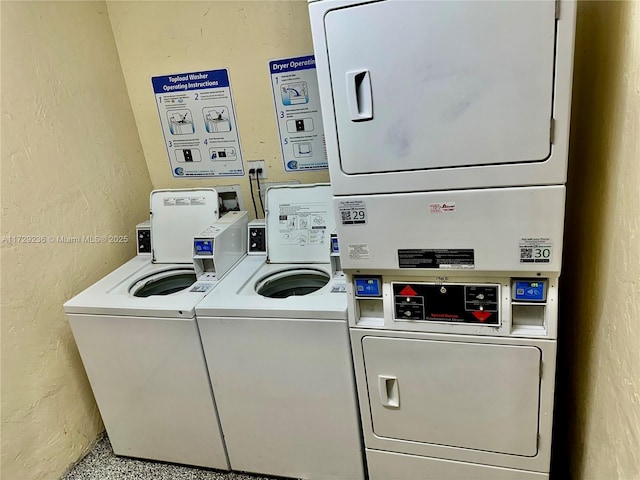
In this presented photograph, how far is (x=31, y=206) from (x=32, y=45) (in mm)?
662

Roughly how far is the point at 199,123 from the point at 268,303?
44.4 inches

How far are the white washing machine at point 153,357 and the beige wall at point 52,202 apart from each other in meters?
0.15

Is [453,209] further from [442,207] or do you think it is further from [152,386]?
[152,386]

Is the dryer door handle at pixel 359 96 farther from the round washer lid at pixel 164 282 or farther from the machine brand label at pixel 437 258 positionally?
the round washer lid at pixel 164 282

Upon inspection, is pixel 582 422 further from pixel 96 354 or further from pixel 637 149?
pixel 96 354

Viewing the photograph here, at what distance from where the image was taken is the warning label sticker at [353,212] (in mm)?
1267

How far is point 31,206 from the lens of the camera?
1772 mm

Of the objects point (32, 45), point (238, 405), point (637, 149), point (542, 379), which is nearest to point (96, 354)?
point (238, 405)

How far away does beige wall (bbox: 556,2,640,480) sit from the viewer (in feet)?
3.22

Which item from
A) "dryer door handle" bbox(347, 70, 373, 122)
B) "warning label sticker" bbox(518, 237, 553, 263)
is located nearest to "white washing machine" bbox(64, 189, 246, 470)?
"dryer door handle" bbox(347, 70, 373, 122)

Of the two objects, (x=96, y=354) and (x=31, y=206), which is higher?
(x=31, y=206)

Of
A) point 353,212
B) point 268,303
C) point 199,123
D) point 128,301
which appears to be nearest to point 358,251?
point 353,212

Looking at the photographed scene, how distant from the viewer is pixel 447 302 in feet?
4.39

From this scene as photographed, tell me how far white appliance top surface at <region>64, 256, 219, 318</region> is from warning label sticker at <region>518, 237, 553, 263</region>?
3.73ft
